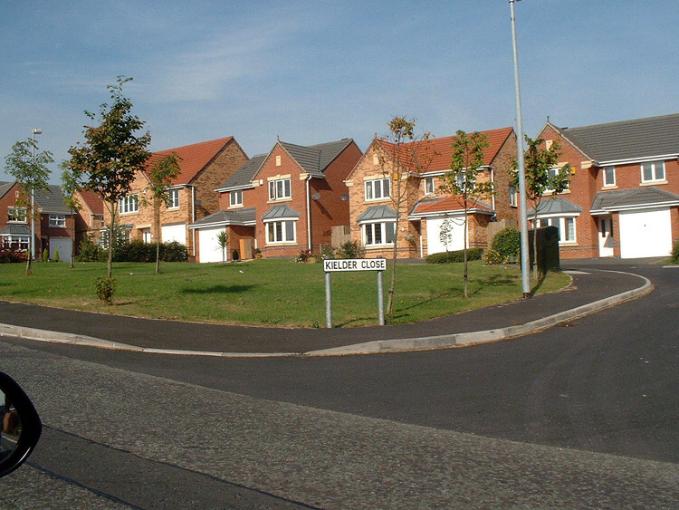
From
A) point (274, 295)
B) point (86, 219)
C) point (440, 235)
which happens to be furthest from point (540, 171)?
point (86, 219)

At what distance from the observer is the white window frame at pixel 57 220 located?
6519 cm

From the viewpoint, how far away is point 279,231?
165 ft

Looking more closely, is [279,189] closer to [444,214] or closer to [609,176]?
[444,214]

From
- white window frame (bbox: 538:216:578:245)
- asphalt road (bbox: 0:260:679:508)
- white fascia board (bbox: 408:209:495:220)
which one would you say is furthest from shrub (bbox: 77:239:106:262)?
asphalt road (bbox: 0:260:679:508)

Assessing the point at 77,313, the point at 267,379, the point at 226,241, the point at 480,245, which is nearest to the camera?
the point at 267,379

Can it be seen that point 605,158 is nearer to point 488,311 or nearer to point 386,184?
point 386,184

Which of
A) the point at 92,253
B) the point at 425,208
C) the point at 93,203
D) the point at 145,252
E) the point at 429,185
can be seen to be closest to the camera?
the point at 92,253

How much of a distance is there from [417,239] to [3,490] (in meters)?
41.7

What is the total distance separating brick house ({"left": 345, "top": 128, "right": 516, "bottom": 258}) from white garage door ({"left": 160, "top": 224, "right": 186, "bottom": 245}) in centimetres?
1371

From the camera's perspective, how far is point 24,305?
1847cm

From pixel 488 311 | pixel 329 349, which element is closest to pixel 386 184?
pixel 488 311

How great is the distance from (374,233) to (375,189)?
3.14m

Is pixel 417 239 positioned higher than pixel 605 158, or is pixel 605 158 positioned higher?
pixel 605 158

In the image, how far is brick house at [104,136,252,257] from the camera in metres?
54.7
